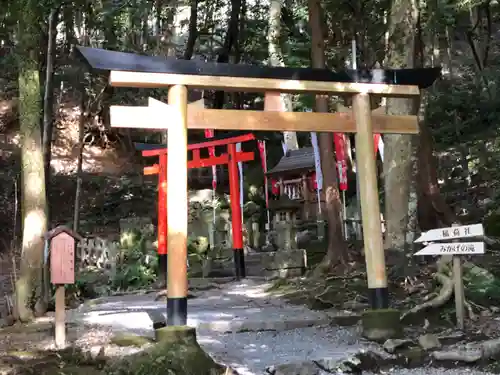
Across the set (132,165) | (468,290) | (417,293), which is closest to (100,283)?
(417,293)

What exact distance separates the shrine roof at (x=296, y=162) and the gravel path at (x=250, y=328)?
31.0 ft

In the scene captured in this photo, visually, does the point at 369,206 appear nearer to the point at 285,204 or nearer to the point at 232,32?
the point at 285,204

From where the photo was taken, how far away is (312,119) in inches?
267

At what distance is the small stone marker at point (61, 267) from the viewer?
5.97 metres

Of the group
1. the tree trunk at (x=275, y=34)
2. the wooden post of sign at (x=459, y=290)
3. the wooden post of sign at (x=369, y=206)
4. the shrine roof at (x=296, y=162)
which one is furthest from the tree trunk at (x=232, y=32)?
the wooden post of sign at (x=459, y=290)

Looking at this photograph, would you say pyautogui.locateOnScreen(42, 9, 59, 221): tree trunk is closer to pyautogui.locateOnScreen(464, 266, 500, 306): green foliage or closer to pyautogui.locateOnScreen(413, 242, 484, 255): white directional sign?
pyautogui.locateOnScreen(413, 242, 484, 255): white directional sign

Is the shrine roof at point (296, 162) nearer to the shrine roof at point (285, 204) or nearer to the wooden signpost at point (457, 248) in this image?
the shrine roof at point (285, 204)

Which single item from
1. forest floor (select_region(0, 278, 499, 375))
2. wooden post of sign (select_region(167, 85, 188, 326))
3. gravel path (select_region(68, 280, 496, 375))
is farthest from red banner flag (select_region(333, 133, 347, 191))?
wooden post of sign (select_region(167, 85, 188, 326))

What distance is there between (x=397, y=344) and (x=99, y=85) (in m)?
17.9

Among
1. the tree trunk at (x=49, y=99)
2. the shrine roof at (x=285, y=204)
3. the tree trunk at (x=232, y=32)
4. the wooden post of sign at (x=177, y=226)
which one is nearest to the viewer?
Answer: the wooden post of sign at (x=177, y=226)

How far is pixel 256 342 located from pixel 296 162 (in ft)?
45.9

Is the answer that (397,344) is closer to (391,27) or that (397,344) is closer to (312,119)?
(312,119)

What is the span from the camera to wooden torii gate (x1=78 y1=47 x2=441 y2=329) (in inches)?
232

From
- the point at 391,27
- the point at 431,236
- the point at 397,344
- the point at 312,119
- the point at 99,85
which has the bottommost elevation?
the point at 397,344
